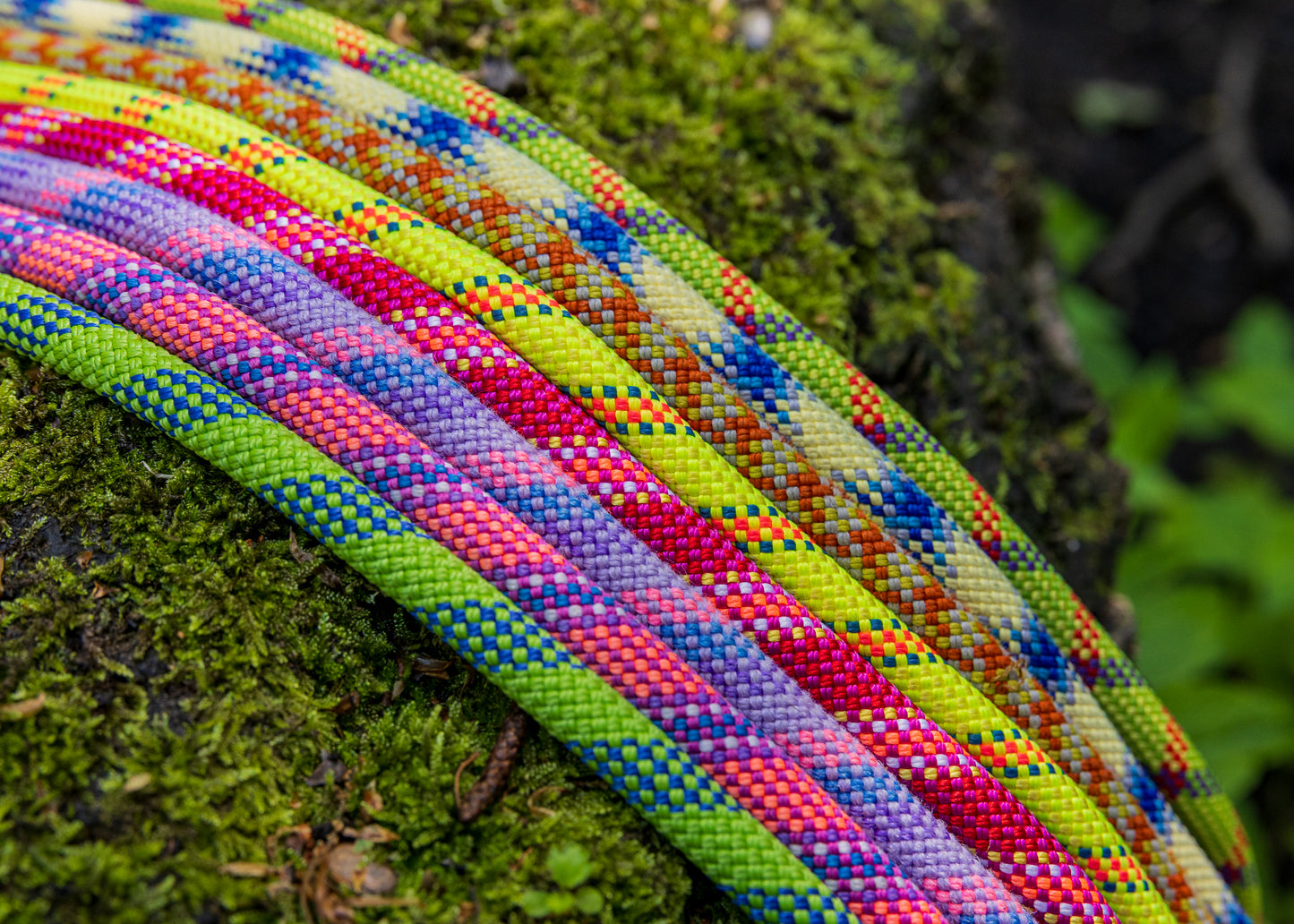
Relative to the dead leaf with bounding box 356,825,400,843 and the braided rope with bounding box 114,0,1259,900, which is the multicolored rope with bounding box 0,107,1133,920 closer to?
the braided rope with bounding box 114,0,1259,900

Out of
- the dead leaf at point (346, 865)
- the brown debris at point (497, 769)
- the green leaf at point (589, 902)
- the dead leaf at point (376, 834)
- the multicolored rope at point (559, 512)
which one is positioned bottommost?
the dead leaf at point (346, 865)

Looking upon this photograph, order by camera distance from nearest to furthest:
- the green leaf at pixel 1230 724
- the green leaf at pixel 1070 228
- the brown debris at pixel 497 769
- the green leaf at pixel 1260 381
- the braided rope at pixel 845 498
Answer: the brown debris at pixel 497 769
the braided rope at pixel 845 498
the green leaf at pixel 1230 724
the green leaf at pixel 1260 381
the green leaf at pixel 1070 228

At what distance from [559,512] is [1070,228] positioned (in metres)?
3.91

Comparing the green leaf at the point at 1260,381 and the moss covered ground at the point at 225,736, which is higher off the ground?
the green leaf at the point at 1260,381

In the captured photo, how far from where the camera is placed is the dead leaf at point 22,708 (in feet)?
3.68

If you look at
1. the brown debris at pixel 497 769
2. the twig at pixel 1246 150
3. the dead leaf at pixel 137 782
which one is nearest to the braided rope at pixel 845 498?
the brown debris at pixel 497 769

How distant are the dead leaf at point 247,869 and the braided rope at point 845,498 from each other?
81 centimetres

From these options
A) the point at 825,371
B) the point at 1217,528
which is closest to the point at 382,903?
the point at 825,371

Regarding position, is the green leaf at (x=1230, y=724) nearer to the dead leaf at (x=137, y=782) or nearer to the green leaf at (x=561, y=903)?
the green leaf at (x=561, y=903)

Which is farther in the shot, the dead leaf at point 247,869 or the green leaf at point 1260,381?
the green leaf at point 1260,381

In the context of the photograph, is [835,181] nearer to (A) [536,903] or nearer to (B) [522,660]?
(B) [522,660]

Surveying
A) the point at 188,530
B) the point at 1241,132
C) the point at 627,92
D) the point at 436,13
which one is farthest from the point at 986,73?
the point at 1241,132

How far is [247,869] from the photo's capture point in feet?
3.64

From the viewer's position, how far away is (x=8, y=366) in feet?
4.40
